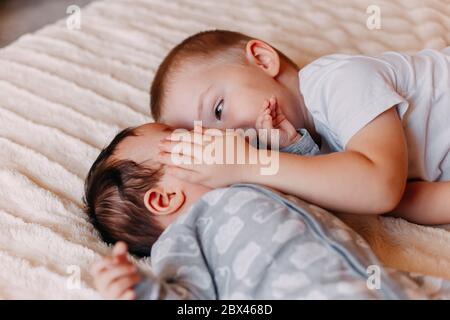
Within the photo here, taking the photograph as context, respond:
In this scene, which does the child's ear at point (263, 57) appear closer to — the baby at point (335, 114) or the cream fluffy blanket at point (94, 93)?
the baby at point (335, 114)

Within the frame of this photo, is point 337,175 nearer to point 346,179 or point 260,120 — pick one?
point 346,179

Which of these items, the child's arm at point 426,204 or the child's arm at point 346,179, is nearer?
the child's arm at point 346,179

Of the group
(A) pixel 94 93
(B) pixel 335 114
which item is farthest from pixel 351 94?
(A) pixel 94 93

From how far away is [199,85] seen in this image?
1.00 meters

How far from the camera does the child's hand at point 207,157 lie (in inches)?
33.8

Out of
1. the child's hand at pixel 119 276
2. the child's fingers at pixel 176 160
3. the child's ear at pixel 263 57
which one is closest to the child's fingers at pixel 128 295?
the child's hand at pixel 119 276

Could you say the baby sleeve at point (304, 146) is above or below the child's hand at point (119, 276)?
above

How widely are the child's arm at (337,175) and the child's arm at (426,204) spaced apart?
14cm

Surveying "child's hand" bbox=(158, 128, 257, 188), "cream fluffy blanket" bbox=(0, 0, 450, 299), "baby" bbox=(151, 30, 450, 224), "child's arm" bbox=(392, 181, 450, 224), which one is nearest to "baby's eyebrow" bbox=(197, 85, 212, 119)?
"baby" bbox=(151, 30, 450, 224)

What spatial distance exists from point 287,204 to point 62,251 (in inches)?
12.8

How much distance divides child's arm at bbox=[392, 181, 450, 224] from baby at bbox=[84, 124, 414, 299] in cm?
22

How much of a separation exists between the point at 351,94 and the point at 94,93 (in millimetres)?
567

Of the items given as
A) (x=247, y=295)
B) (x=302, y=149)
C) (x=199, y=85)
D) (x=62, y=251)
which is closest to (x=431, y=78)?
(x=302, y=149)

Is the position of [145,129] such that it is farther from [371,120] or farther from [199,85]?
[371,120]
